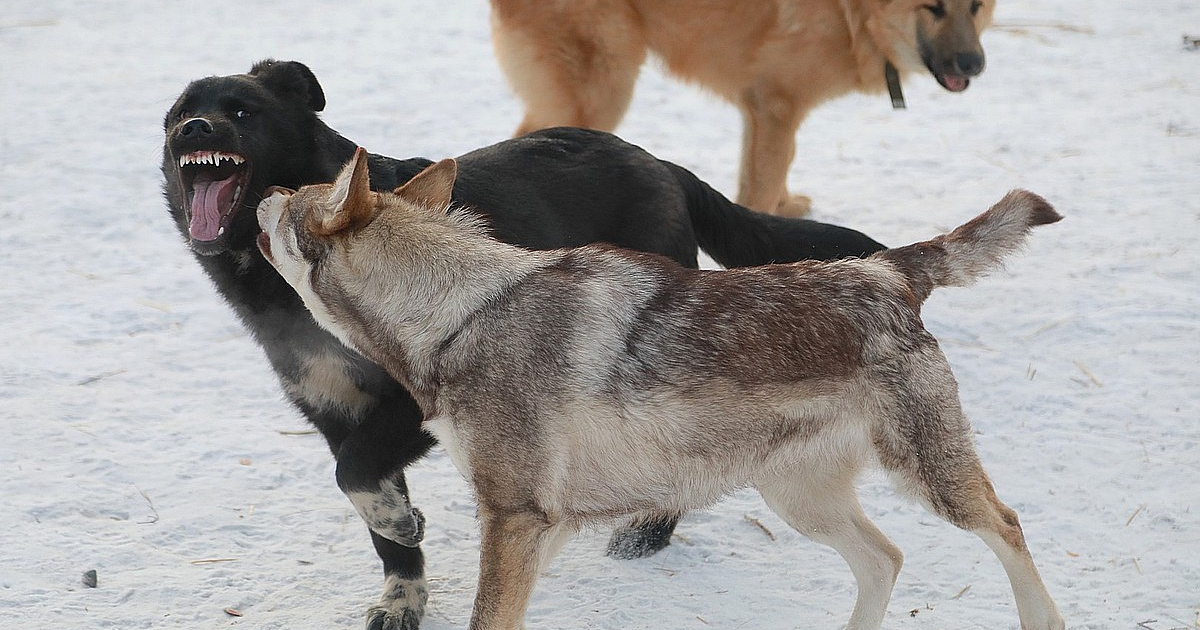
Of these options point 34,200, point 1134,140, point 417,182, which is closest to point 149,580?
point 417,182

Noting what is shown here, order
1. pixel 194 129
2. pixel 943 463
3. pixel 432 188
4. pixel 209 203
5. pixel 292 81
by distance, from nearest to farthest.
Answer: pixel 943 463 → pixel 432 188 → pixel 194 129 → pixel 209 203 → pixel 292 81

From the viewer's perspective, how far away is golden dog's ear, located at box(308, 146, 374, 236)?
10.6ft

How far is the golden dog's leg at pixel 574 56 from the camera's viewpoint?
22.3 ft

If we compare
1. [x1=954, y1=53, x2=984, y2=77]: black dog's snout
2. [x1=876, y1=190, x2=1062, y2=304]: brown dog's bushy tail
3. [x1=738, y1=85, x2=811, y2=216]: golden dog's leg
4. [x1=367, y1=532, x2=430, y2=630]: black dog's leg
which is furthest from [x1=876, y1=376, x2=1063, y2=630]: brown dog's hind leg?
[x1=954, y1=53, x2=984, y2=77]: black dog's snout

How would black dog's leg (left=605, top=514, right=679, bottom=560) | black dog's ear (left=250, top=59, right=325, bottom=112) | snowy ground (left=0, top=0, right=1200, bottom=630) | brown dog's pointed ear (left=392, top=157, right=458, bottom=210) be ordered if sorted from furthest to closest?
1. black dog's leg (left=605, top=514, right=679, bottom=560)
2. black dog's ear (left=250, top=59, right=325, bottom=112)
3. snowy ground (left=0, top=0, right=1200, bottom=630)
4. brown dog's pointed ear (left=392, top=157, right=458, bottom=210)

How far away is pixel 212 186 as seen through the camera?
4.09 m

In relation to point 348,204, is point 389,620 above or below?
below

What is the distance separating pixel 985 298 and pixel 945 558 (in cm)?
254

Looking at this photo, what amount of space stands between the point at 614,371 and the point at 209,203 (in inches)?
65.2

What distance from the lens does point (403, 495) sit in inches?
156

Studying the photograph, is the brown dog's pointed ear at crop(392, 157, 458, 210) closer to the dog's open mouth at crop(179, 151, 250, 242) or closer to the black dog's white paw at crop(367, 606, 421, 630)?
the dog's open mouth at crop(179, 151, 250, 242)

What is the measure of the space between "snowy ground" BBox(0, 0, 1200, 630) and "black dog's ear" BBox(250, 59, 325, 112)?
162cm

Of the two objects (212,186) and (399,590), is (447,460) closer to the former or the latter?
(399,590)

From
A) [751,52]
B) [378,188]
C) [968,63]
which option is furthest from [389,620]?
[968,63]
